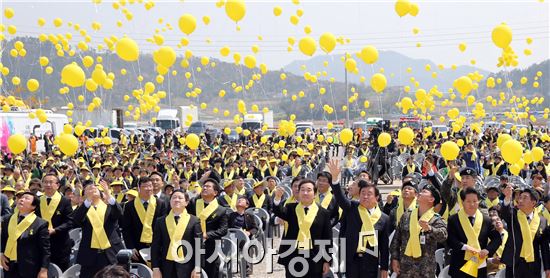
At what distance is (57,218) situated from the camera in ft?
25.2

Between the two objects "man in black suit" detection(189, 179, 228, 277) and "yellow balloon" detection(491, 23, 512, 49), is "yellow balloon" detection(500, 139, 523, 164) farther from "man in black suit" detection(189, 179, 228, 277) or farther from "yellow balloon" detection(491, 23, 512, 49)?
"man in black suit" detection(189, 179, 228, 277)

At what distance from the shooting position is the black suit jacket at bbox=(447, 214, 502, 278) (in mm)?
6363

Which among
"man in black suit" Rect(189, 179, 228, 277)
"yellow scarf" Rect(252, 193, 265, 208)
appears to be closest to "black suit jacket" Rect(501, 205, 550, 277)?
"man in black suit" Rect(189, 179, 228, 277)

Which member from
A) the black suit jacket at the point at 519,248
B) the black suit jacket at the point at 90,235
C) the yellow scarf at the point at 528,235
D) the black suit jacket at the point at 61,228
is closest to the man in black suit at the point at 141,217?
the black suit jacket at the point at 90,235

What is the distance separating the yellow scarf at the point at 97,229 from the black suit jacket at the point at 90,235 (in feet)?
0.11

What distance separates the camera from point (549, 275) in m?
6.58

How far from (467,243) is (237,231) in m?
2.81

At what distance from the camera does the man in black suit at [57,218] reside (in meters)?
7.59

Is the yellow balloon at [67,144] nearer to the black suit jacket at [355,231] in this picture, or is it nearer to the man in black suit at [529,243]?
the black suit jacket at [355,231]

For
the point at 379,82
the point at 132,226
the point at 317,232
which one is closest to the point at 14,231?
the point at 132,226

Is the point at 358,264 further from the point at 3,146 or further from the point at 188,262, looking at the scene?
the point at 3,146

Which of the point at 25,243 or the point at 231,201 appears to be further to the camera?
the point at 231,201

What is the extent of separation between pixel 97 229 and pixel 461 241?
357cm

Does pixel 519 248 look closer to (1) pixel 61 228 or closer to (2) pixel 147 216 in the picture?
(2) pixel 147 216
